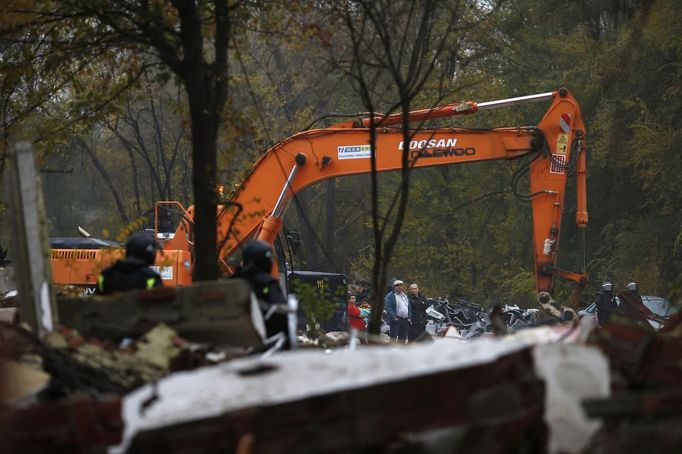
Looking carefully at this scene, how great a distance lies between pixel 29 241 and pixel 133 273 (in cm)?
178

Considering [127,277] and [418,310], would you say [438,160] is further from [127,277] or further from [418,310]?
[127,277]

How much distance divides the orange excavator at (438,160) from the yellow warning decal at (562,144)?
0.6 inches

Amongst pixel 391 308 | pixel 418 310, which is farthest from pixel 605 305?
pixel 391 308

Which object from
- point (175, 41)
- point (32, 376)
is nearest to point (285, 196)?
point (175, 41)

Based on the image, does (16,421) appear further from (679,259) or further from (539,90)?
(539,90)

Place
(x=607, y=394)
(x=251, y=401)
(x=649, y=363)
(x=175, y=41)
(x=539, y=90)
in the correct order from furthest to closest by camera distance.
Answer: (x=539, y=90) → (x=175, y=41) → (x=649, y=363) → (x=607, y=394) → (x=251, y=401)

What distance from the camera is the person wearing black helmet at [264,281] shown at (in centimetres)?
962

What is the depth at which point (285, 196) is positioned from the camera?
63.6 ft

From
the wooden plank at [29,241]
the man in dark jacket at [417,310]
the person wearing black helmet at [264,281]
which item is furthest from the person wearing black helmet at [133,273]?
the man in dark jacket at [417,310]

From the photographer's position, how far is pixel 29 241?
27.4 ft

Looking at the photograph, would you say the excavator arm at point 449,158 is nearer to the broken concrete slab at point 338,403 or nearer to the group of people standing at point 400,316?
the group of people standing at point 400,316

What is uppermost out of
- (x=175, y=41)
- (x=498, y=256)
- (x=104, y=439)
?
(x=175, y=41)

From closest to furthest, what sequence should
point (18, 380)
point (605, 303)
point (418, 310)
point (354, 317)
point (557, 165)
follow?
point (18, 380) < point (557, 165) < point (605, 303) < point (354, 317) < point (418, 310)

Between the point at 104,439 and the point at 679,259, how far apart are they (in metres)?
29.7
